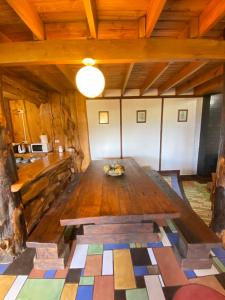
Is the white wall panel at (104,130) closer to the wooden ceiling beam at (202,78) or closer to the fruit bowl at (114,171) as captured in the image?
the wooden ceiling beam at (202,78)

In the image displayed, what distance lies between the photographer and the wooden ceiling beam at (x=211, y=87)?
3215 millimetres

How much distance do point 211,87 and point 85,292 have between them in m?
4.30

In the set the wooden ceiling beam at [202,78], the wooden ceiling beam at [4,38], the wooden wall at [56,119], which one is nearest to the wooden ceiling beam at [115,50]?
the wooden ceiling beam at [4,38]

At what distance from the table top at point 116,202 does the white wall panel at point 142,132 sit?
2.67 meters

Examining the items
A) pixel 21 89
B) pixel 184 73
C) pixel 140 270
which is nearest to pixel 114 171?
pixel 140 270

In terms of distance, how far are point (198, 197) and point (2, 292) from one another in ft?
12.3

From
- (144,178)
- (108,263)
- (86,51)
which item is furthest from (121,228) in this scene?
(86,51)

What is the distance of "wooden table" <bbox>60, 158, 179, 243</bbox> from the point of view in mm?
1221

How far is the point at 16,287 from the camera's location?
54.8 inches

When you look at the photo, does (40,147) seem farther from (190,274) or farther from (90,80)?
(190,274)

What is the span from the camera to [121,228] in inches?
71.7

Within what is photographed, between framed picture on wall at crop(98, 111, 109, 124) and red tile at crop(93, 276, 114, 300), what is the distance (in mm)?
3702

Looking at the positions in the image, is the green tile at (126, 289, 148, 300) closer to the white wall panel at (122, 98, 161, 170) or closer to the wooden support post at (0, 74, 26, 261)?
the wooden support post at (0, 74, 26, 261)

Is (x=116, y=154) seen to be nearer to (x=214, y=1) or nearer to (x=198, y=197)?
(x=198, y=197)
